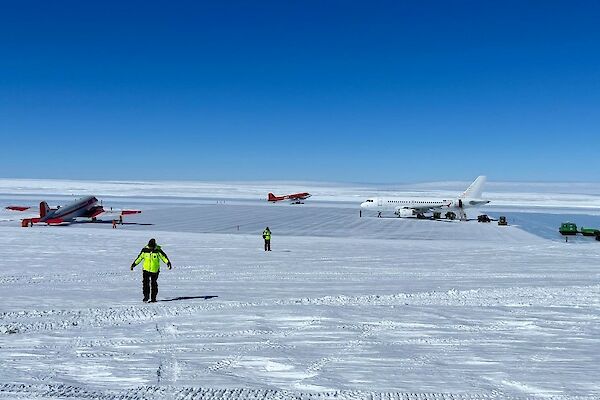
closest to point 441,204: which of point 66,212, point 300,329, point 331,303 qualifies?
point 66,212

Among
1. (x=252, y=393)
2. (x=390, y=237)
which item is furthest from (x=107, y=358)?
(x=390, y=237)

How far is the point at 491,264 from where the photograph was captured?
2498cm

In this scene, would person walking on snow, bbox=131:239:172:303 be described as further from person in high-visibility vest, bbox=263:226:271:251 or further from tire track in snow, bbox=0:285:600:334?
person in high-visibility vest, bbox=263:226:271:251

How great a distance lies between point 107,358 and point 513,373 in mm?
6874

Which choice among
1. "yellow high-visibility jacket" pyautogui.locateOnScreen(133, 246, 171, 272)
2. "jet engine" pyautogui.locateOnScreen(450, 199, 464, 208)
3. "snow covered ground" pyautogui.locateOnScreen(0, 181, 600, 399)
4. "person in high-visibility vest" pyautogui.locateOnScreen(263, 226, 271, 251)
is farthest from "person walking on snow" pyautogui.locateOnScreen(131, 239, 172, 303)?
"jet engine" pyautogui.locateOnScreen(450, 199, 464, 208)

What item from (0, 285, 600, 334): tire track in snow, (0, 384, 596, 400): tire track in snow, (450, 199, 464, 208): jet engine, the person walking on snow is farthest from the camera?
(450, 199, 464, 208): jet engine

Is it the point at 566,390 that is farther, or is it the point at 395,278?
the point at 395,278

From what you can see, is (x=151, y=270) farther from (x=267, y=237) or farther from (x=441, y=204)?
(x=441, y=204)

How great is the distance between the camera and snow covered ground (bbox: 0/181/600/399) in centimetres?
821

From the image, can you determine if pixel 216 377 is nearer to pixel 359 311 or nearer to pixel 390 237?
pixel 359 311

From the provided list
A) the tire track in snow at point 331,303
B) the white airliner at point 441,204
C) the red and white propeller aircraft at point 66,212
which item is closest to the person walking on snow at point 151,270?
the tire track in snow at point 331,303

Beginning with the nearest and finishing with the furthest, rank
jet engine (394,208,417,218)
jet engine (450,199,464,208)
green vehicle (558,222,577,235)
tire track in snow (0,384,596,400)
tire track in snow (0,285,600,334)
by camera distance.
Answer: tire track in snow (0,384,596,400), tire track in snow (0,285,600,334), green vehicle (558,222,577,235), jet engine (394,208,417,218), jet engine (450,199,464,208)

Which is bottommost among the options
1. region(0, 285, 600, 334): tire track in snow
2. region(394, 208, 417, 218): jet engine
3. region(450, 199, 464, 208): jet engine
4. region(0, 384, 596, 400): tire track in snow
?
region(0, 384, 596, 400): tire track in snow

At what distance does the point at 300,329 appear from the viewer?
11.7 meters
